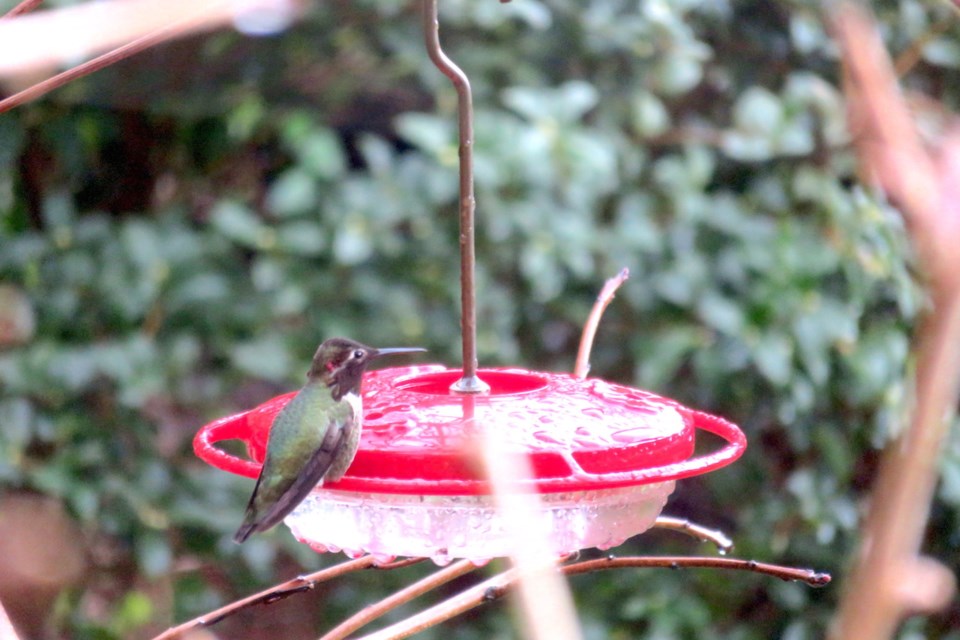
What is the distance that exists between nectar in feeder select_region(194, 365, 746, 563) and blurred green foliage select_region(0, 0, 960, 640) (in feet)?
3.69

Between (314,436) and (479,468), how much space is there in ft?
0.99

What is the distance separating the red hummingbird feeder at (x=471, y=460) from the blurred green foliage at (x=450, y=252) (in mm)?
1121

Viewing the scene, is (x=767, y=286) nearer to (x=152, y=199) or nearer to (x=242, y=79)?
(x=242, y=79)

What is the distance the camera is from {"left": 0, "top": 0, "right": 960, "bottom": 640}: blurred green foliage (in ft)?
8.40

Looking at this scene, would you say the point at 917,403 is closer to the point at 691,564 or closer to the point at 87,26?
the point at 87,26

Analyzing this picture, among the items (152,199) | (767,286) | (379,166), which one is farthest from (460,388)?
(152,199)

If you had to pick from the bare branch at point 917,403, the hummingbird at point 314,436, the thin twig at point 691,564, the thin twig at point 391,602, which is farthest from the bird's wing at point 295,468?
the bare branch at point 917,403

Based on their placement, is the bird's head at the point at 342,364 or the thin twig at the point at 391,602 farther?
the bird's head at the point at 342,364

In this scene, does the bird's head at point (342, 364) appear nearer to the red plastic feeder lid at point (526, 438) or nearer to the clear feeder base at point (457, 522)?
the red plastic feeder lid at point (526, 438)

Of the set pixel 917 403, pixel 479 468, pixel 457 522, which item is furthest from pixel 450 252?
pixel 917 403

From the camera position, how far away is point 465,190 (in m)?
1.34

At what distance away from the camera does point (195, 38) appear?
2.58 metres

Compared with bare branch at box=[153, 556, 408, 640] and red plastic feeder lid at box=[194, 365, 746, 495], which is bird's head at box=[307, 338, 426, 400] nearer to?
red plastic feeder lid at box=[194, 365, 746, 495]

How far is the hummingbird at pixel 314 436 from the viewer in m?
1.33
